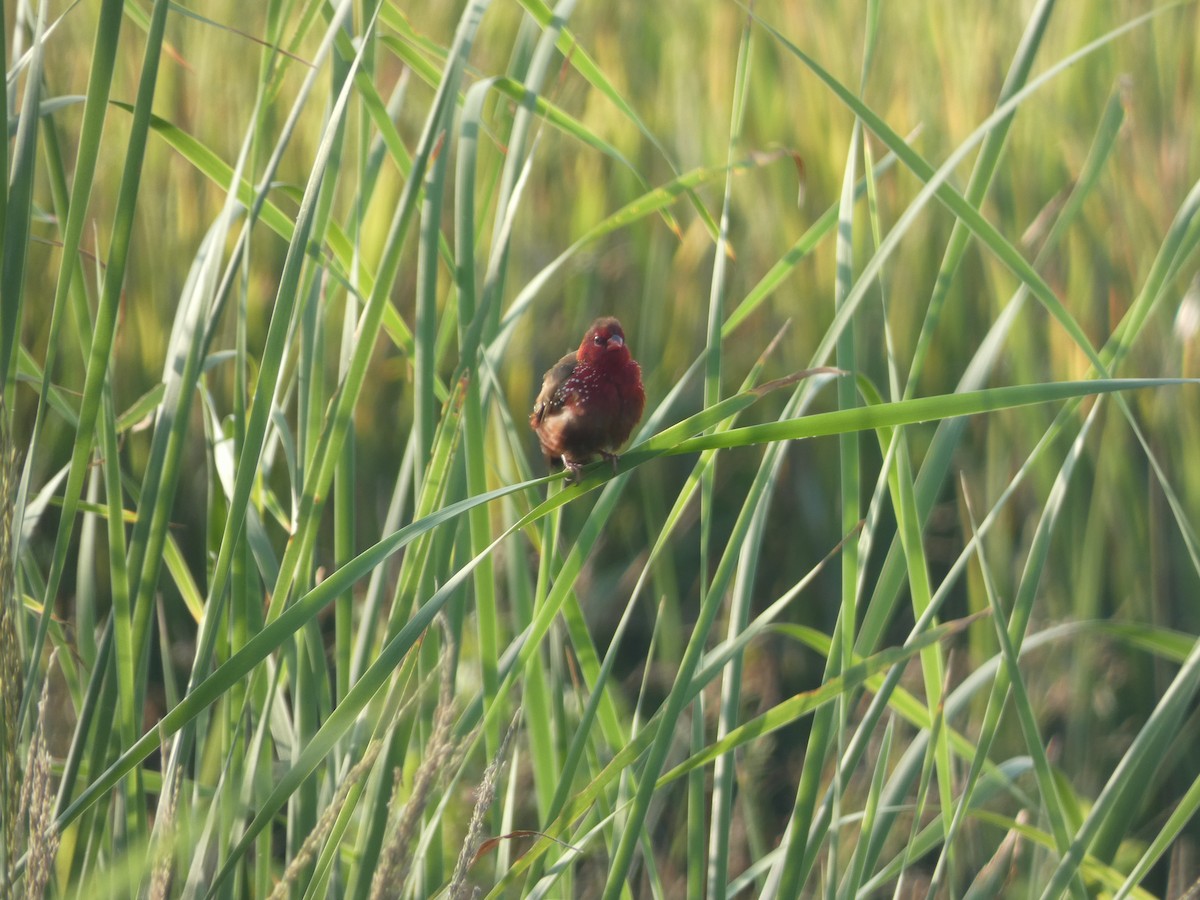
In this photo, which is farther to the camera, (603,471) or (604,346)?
(604,346)

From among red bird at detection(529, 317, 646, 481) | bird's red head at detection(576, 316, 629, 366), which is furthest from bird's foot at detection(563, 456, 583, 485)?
bird's red head at detection(576, 316, 629, 366)

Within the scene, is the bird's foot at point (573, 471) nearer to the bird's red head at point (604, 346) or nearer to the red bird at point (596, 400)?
the red bird at point (596, 400)

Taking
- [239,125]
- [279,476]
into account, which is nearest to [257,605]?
[279,476]

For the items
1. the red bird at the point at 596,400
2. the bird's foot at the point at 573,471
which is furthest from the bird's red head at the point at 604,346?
the bird's foot at the point at 573,471

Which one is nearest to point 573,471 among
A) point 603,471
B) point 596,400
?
point 603,471

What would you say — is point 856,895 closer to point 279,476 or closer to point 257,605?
point 257,605

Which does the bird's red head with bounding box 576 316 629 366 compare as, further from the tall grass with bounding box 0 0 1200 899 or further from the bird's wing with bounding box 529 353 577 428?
the tall grass with bounding box 0 0 1200 899

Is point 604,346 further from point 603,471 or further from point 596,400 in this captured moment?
point 603,471
